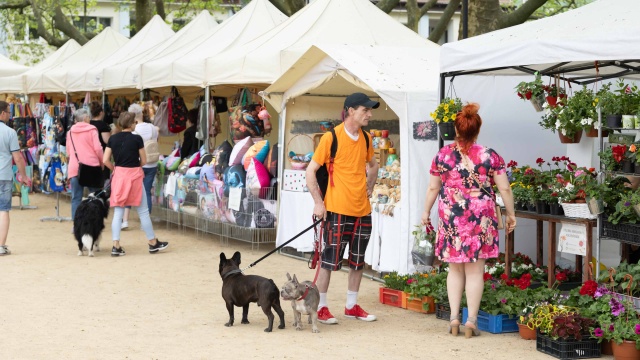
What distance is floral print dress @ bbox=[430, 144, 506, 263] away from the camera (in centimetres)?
702

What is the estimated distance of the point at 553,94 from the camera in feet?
28.6

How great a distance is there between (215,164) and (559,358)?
23.3 feet

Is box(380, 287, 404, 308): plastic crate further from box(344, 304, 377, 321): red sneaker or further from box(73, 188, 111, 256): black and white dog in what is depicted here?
box(73, 188, 111, 256): black and white dog

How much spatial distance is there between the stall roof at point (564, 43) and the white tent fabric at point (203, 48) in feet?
19.1

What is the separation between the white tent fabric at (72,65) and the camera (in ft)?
63.1

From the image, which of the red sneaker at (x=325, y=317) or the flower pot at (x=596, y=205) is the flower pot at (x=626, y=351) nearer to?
the flower pot at (x=596, y=205)

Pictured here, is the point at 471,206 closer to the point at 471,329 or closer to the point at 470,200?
the point at 470,200

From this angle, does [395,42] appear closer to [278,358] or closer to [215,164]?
[215,164]

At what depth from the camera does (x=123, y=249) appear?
12156 millimetres

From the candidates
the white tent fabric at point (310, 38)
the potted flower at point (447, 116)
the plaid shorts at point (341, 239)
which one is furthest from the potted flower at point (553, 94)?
the white tent fabric at point (310, 38)

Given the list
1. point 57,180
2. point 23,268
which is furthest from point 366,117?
point 57,180

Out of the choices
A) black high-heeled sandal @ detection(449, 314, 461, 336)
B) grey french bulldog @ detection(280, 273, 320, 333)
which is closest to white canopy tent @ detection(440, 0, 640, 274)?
black high-heeled sandal @ detection(449, 314, 461, 336)

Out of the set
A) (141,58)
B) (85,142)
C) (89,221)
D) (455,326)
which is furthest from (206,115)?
(455,326)

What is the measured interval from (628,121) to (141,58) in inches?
446
